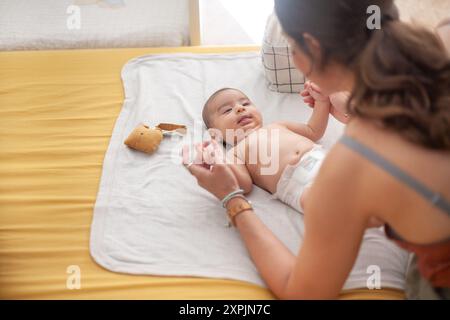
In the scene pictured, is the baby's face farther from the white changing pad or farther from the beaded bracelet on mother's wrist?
the beaded bracelet on mother's wrist

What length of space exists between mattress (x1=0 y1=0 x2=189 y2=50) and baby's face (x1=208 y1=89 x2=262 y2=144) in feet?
2.25

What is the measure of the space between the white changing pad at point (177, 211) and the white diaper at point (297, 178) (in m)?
0.03

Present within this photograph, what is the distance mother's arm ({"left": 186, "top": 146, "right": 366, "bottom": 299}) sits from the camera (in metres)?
0.87

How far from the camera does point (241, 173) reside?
145 cm

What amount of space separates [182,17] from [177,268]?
1485mm

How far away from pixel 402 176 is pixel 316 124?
0.80 meters

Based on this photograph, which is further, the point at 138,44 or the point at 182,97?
the point at 138,44

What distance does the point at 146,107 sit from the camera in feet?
5.88

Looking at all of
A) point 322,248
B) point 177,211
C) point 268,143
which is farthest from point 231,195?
point 322,248

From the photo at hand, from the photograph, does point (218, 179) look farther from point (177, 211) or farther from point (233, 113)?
point (233, 113)

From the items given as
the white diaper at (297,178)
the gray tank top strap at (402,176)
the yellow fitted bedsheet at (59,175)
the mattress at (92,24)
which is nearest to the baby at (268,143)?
the white diaper at (297,178)
